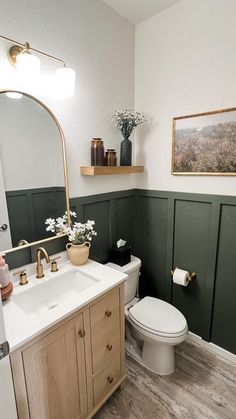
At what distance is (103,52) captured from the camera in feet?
5.59

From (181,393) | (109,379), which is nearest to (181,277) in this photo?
(181,393)

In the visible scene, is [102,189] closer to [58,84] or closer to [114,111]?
[114,111]

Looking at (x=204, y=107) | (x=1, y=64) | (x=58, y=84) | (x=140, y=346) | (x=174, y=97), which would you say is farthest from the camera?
(x=140, y=346)

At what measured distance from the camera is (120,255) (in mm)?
1895

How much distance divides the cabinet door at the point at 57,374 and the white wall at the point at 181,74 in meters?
1.33

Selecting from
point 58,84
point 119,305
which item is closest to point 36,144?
point 58,84

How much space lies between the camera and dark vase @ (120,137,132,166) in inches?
73.5

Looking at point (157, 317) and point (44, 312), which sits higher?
point (44, 312)

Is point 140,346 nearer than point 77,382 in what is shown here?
No

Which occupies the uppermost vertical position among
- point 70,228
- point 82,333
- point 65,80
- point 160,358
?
point 65,80

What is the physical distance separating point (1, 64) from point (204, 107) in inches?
52.8

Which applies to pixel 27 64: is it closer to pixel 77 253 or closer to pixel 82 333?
pixel 77 253

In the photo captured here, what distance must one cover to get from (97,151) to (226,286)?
4.72 ft

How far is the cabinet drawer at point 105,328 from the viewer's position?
4.14ft
